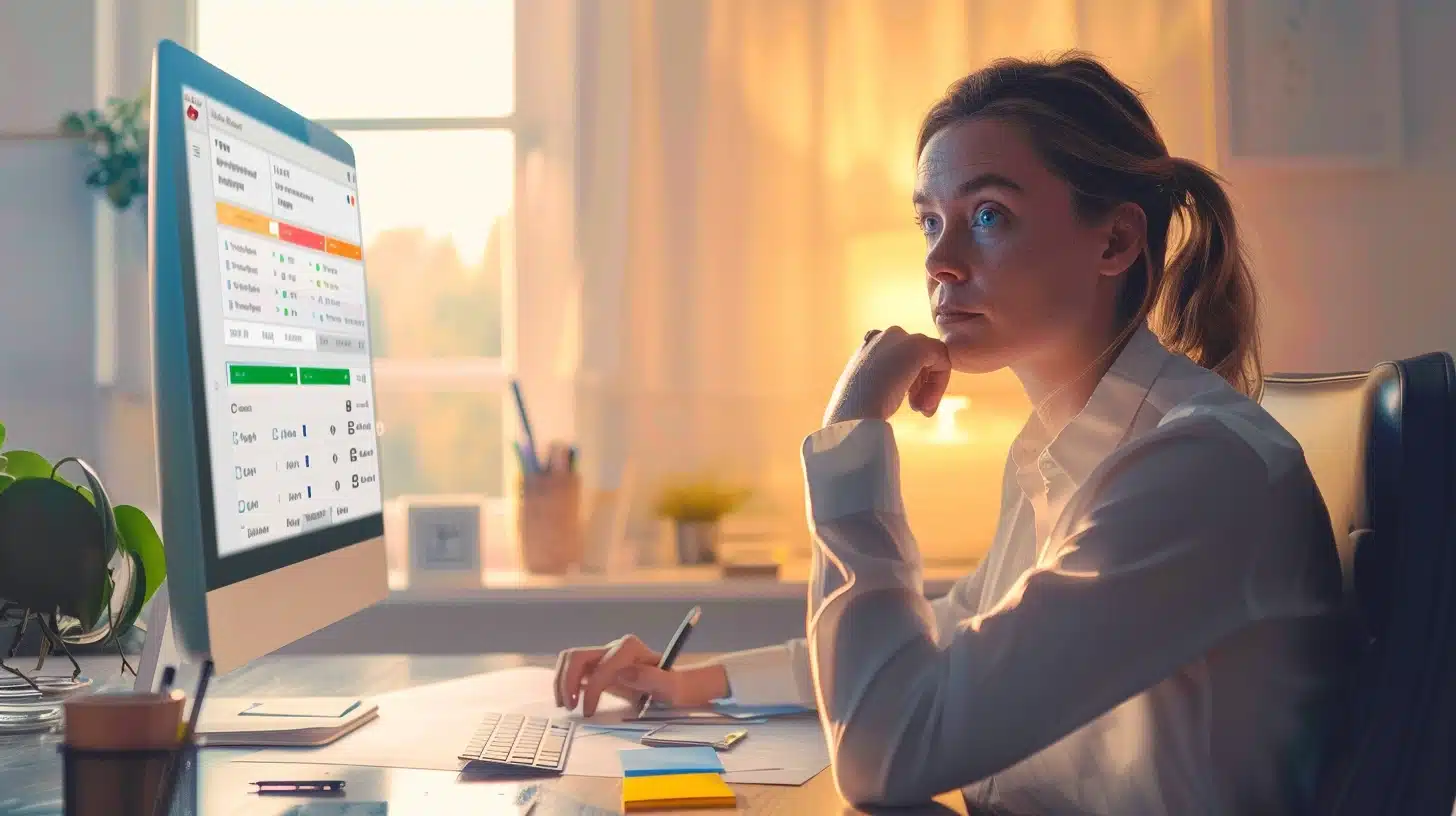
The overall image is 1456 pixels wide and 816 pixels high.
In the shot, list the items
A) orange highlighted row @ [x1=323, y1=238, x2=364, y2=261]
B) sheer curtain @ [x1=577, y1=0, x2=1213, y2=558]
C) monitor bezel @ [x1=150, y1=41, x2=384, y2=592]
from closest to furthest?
1. monitor bezel @ [x1=150, y1=41, x2=384, y2=592]
2. orange highlighted row @ [x1=323, y1=238, x2=364, y2=261]
3. sheer curtain @ [x1=577, y1=0, x2=1213, y2=558]

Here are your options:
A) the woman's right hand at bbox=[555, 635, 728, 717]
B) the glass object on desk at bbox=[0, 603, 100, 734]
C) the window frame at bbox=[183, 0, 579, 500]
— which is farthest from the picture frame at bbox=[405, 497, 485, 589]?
the woman's right hand at bbox=[555, 635, 728, 717]

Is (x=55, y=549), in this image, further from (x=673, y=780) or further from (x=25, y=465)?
(x=673, y=780)

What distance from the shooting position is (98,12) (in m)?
2.60

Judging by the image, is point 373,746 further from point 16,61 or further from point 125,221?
point 16,61

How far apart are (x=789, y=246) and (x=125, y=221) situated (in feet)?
4.25

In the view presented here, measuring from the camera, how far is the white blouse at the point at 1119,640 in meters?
0.91

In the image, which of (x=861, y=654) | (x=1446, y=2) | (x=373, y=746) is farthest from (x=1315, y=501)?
(x=1446, y=2)

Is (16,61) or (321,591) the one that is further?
(16,61)

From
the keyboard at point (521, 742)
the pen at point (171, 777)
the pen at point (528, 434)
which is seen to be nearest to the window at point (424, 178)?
the pen at point (528, 434)

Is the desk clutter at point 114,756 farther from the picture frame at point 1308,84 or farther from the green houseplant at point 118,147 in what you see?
the picture frame at point 1308,84

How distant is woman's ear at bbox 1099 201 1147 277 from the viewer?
3.72ft

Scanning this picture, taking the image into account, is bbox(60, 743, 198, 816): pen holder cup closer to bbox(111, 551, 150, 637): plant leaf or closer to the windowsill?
bbox(111, 551, 150, 637): plant leaf

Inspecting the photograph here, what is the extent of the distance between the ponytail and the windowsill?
1.08 metres

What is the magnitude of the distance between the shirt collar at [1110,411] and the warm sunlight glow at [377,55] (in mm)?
1819
